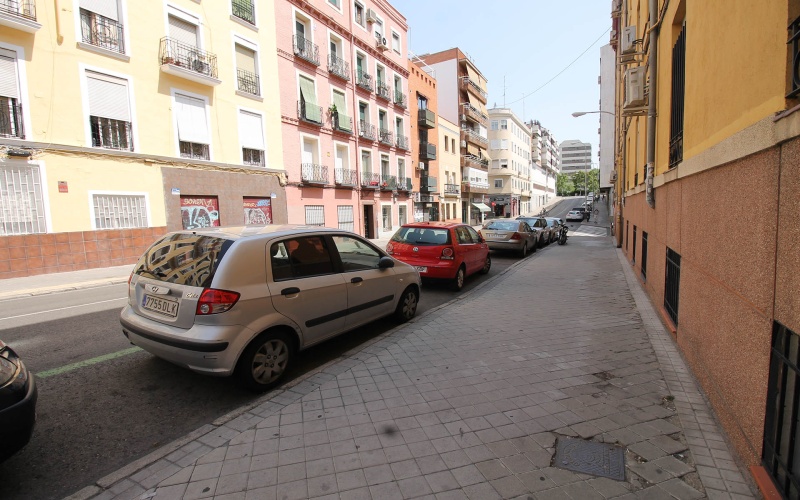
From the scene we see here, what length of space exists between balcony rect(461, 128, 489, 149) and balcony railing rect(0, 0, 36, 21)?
4045 cm

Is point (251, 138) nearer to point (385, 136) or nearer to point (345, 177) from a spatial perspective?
point (345, 177)

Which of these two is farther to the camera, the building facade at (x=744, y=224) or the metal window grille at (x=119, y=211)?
the metal window grille at (x=119, y=211)

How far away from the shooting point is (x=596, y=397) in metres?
3.58

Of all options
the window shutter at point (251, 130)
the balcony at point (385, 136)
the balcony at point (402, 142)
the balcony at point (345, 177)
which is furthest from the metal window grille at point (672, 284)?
the balcony at point (402, 142)

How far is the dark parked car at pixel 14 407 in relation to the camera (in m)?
2.26

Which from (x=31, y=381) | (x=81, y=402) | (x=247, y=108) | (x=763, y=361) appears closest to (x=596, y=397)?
(x=763, y=361)

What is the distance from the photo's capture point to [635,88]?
7.75m

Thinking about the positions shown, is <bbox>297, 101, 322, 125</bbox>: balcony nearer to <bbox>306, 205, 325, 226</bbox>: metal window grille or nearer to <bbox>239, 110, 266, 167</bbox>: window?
<bbox>239, 110, 266, 167</bbox>: window

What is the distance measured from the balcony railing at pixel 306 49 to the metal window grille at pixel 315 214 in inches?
329

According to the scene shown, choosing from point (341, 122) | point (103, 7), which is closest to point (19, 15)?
point (103, 7)

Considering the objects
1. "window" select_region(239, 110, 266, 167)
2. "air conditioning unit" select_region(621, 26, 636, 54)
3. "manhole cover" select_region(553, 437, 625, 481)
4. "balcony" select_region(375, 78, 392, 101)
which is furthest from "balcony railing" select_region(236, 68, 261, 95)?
"manhole cover" select_region(553, 437, 625, 481)

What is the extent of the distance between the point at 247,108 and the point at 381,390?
743 inches

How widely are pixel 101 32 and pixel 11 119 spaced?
14.6ft

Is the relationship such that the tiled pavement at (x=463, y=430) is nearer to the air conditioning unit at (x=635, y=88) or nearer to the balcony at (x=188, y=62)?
the air conditioning unit at (x=635, y=88)
